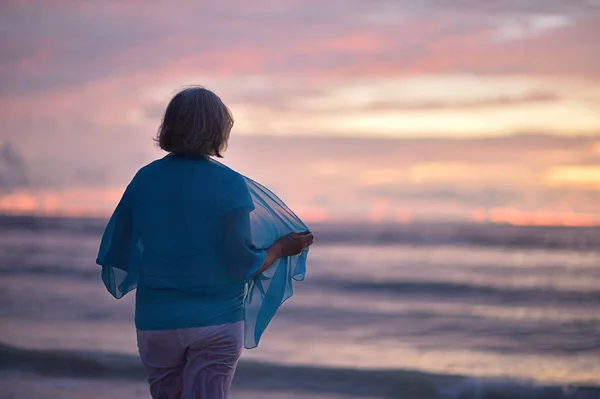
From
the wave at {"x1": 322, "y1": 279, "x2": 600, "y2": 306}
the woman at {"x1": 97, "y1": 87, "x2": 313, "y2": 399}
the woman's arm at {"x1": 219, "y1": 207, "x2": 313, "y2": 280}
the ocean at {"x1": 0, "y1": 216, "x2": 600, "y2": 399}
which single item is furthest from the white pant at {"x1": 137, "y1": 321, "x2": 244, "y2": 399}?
the wave at {"x1": 322, "y1": 279, "x2": 600, "y2": 306}

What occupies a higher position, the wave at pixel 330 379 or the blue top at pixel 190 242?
the blue top at pixel 190 242

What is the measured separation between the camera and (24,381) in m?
6.55

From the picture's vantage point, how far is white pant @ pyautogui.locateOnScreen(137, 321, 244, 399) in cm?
253

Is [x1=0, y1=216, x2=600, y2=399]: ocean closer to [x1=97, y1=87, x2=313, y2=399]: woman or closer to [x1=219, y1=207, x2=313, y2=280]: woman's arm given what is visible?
[x1=97, y1=87, x2=313, y2=399]: woman

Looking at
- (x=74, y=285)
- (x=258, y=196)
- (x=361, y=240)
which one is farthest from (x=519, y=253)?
(x=258, y=196)

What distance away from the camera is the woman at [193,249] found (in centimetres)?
249

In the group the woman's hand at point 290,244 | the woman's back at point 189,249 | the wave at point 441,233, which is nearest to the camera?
the woman's back at point 189,249

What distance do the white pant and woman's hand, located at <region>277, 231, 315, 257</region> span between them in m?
0.33

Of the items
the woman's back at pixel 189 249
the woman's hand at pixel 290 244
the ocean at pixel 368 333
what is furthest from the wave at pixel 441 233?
the woman's back at pixel 189 249

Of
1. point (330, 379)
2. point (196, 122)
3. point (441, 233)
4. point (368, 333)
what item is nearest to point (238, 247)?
point (196, 122)

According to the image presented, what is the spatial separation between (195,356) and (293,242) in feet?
1.75

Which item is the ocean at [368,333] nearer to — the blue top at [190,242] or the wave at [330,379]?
the wave at [330,379]

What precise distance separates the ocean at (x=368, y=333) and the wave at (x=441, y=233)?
273 inches

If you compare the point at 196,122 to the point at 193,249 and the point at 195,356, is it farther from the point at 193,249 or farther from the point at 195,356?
the point at 195,356
